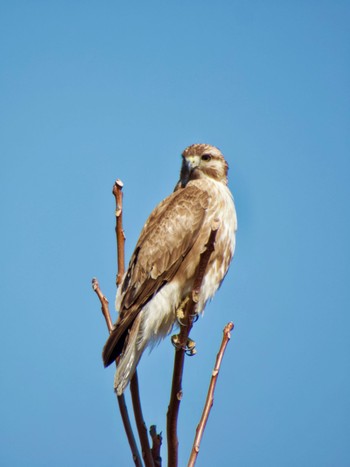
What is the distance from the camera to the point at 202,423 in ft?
9.92

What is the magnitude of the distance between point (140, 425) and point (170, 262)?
1.92 metres

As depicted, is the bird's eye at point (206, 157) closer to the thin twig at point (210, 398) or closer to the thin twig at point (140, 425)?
→ the thin twig at point (210, 398)

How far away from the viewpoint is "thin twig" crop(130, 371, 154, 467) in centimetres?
287

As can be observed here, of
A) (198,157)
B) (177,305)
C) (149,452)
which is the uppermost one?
(198,157)

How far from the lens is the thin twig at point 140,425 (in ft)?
9.42

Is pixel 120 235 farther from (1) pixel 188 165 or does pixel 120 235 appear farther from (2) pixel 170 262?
(1) pixel 188 165

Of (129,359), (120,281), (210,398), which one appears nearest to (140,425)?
(210,398)

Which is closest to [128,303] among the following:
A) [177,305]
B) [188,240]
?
[177,305]

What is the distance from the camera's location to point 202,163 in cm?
553

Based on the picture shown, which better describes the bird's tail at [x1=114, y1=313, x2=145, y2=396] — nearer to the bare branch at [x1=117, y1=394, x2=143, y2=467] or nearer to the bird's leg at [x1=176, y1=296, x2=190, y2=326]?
the bare branch at [x1=117, y1=394, x2=143, y2=467]

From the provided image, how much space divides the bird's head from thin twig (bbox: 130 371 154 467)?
255cm

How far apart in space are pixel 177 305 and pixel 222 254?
0.49 m

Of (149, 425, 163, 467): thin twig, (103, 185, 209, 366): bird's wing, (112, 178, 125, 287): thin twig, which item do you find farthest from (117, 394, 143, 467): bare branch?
(103, 185, 209, 366): bird's wing

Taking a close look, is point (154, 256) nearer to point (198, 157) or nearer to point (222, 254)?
point (222, 254)
